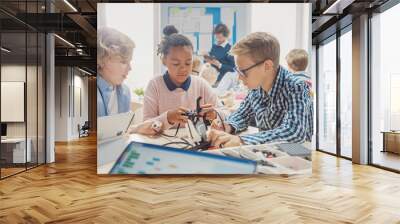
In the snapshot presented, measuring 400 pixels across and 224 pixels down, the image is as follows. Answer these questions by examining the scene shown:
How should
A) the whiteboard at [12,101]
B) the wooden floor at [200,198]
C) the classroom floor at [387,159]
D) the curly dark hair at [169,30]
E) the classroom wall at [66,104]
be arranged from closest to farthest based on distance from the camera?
the wooden floor at [200,198]
the whiteboard at [12,101]
the curly dark hair at [169,30]
the classroom floor at [387,159]
the classroom wall at [66,104]

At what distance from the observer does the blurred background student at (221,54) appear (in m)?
6.42

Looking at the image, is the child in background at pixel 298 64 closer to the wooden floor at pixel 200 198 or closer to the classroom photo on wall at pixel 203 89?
the classroom photo on wall at pixel 203 89

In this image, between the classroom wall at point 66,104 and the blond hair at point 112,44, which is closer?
the blond hair at point 112,44

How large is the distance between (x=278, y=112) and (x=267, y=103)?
24 centimetres

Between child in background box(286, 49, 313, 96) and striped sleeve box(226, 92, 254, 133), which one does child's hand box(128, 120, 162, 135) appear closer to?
striped sleeve box(226, 92, 254, 133)

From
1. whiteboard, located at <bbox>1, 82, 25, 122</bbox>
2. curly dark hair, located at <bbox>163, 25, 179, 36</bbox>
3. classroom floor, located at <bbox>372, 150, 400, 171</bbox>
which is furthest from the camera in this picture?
classroom floor, located at <bbox>372, 150, 400, 171</bbox>

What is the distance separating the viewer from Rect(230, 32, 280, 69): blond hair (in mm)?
6414

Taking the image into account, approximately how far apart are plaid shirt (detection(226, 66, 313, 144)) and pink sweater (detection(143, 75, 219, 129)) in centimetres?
57

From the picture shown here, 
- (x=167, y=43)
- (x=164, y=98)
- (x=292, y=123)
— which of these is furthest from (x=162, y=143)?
(x=292, y=123)

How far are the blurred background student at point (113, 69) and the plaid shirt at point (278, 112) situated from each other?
1.87 meters

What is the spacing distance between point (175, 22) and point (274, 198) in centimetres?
336

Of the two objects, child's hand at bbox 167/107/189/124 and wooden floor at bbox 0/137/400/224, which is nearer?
wooden floor at bbox 0/137/400/224

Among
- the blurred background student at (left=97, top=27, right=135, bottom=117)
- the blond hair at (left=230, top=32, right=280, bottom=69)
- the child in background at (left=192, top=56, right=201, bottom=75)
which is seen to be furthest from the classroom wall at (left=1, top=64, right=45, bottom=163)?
the blond hair at (left=230, top=32, right=280, bottom=69)

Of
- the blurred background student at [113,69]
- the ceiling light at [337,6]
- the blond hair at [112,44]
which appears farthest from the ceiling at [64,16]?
the blurred background student at [113,69]
